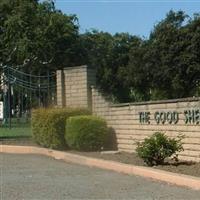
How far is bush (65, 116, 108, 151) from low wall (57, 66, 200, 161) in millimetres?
516

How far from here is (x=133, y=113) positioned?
18531 millimetres

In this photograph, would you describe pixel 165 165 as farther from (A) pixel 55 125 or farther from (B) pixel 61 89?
(B) pixel 61 89

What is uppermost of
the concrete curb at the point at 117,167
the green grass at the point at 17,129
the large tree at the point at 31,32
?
the large tree at the point at 31,32

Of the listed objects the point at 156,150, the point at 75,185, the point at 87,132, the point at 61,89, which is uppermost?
the point at 61,89

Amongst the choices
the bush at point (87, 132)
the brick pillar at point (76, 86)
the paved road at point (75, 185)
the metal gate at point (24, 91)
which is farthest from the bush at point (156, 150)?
the metal gate at point (24, 91)

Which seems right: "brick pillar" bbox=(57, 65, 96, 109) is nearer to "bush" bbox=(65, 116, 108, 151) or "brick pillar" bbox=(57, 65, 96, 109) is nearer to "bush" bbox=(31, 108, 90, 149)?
"bush" bbox=(31, 108, 90, 149)

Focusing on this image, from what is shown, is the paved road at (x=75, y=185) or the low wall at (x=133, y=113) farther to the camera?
the low wall at (x=133, y=113)

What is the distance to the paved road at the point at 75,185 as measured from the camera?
1101cm

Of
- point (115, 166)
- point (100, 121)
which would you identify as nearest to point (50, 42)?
point (100, 121)

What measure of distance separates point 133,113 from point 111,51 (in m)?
58.9

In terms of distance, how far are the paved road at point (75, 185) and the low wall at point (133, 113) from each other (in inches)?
90.8

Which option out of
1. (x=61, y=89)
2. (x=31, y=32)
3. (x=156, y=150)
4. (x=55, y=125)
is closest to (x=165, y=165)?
(x=156, y=150)

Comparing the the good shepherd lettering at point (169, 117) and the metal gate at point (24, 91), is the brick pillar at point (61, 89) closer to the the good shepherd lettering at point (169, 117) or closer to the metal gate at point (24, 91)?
the metal gate at point (24, 91)

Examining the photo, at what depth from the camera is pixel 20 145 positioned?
22.8m
